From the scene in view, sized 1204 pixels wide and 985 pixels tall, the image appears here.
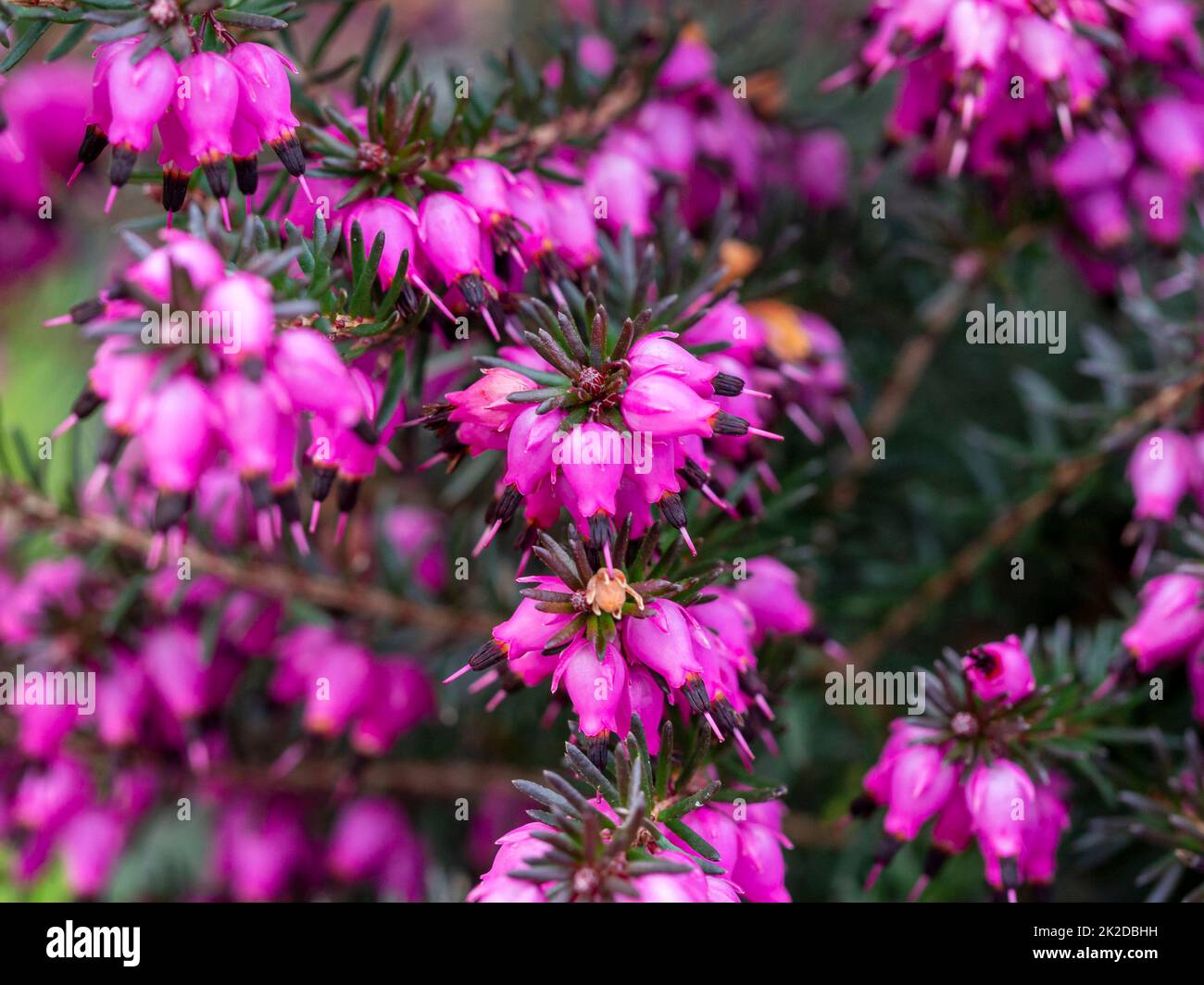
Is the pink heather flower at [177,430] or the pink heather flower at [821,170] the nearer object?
the pink heather flower at [177,430]

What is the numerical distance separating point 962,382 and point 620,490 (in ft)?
4.31

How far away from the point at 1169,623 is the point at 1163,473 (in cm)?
24

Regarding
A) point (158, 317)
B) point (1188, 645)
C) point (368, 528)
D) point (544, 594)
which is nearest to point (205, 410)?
point (158, 317)

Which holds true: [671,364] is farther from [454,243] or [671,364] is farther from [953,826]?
[953,826]

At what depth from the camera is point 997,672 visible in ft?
3.68

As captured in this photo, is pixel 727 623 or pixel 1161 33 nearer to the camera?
pixel 727 623

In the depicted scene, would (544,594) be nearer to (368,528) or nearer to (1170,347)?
(368,528)

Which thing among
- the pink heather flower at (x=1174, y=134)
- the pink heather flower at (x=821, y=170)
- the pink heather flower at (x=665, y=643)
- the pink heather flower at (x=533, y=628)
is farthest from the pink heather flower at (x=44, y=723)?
the pink heather flower at (x=1174, y=134)

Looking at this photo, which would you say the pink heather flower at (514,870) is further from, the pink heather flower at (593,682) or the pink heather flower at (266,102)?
the pink heather flower at (266,102)

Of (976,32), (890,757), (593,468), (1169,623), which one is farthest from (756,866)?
(976,32)

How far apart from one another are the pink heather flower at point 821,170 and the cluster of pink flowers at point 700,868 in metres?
1.05

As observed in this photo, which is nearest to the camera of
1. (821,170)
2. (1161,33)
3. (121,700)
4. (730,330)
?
(730,330)

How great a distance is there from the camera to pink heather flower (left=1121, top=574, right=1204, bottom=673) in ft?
4.04

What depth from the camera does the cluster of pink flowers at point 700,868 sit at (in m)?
0.88
